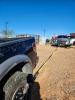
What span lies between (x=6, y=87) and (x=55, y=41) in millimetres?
23681

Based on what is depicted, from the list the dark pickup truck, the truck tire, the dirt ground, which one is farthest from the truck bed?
the dirt ground

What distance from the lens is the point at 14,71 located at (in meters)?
3.61

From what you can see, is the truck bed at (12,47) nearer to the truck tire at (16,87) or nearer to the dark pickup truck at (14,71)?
the dark pickup truck at (14,71)

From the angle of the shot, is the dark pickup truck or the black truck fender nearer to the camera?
the black truck fender

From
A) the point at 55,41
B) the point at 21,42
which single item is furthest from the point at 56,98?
the point at 55,41

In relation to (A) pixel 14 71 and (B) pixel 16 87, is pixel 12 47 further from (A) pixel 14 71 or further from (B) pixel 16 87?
(B) pixel 16 87

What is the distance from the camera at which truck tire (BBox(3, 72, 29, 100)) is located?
124 inches

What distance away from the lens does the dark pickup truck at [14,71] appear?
121 inches

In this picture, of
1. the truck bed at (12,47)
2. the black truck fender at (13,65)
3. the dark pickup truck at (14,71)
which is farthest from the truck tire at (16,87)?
the truck bed at (12,47)

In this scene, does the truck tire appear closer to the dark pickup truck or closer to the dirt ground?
the dark pickup truck

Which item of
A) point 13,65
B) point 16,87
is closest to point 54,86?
point 16,87

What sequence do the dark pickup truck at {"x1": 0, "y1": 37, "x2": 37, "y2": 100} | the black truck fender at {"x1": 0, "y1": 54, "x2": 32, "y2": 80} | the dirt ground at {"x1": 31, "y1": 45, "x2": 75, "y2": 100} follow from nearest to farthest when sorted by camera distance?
the black truck fender at {"x1": 0, "y1": 54, "x2": 32, "y2": 80} < the dark pickup truck at {"x1": 0, "y1": 37, "x2": 37, "y2": 100} < the dirt ground at {"x1": 31, "y1": 45, "x2": 75, "y2": 100}

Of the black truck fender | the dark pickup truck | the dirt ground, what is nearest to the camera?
the black truck fender

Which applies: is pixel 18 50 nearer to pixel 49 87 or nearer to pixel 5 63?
pixel 5 63
